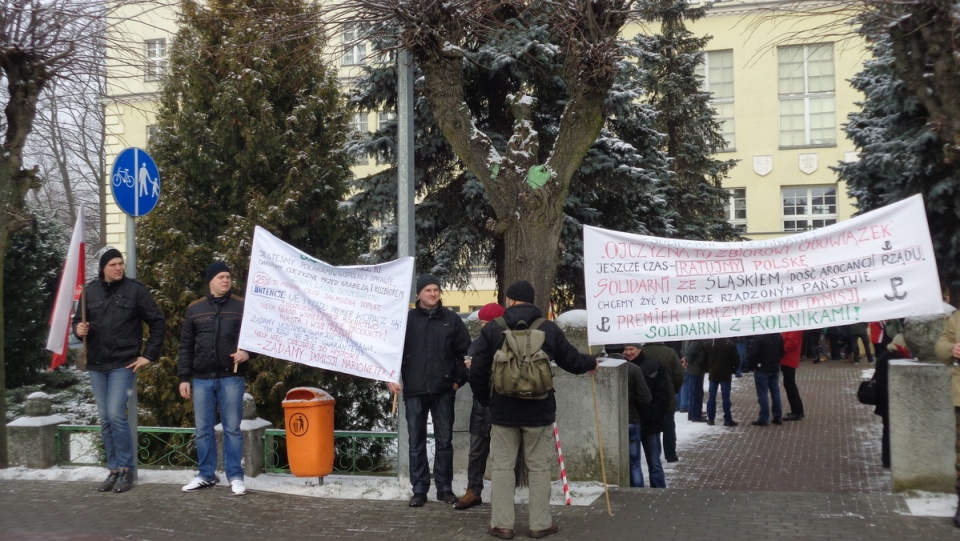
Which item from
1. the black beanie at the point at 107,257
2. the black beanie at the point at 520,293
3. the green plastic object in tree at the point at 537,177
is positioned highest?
the green plastic object in tree at the point at 537,177

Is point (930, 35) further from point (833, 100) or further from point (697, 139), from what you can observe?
point (833, 100)

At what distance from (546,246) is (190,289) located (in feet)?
19.9

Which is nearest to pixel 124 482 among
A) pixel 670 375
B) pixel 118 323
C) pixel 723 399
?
pixel 118 323

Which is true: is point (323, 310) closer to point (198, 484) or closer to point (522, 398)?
point (198, 484)

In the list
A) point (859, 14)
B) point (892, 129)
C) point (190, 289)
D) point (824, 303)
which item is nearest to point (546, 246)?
point (824, 303)

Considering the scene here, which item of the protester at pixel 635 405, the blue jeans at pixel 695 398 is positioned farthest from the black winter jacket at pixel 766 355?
the protester at pixel 635 405

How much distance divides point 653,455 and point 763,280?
8.97 ft

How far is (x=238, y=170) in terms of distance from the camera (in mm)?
13055

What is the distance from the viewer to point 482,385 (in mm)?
7395

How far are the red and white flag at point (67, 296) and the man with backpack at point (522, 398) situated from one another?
4.22m

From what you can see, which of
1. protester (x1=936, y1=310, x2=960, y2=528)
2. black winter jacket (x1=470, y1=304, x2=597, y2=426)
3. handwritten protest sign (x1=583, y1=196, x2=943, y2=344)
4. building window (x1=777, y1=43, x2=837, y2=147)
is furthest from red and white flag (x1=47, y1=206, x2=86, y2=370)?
building window (x1=777, y1=43, x2=837, y2=147)

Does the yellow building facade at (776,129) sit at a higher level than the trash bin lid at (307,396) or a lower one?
higher

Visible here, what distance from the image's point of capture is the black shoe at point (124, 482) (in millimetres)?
8867

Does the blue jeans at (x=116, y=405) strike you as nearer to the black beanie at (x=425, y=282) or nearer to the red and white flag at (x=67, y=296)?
the red and white flag at (x=67, y=296)
